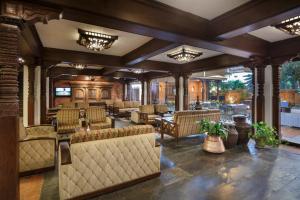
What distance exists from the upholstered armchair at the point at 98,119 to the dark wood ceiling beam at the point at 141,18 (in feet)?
12.0

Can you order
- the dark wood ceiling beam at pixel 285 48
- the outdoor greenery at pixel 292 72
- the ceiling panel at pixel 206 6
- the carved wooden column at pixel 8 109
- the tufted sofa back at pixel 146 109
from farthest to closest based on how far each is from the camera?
the outdoor greenery at pixel 292 72
the tufted sofa back at pixel 146 109
the dark wood ceiling beam at pixel 285 48
the ceiling panel at pixel 206 6
the carved wooden column at pixel 8 109

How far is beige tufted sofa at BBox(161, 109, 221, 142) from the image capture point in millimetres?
4895

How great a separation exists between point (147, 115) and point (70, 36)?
13.9 ft

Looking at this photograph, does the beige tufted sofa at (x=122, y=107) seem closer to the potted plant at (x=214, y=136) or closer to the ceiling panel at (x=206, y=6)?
the potted plant at (x=214, y=136)

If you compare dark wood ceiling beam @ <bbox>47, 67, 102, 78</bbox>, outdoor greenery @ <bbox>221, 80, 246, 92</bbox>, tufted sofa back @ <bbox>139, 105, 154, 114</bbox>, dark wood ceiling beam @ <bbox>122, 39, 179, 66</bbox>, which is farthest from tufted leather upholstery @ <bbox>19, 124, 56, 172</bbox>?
outdoor greenery @ <bbox>221, 80, 246, 92</bbox>

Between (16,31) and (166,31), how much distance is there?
183 centimetres

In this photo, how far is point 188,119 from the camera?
5020 millimetres

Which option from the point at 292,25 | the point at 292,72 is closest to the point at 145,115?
the point at 292,25

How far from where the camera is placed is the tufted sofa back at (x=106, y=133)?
7.54 feet

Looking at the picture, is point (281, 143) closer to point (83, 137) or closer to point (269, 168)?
point (269, 168)

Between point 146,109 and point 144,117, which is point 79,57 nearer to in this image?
point 144,117

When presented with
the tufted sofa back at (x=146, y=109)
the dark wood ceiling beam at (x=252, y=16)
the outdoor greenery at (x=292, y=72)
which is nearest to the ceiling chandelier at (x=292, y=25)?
the dark wood ceiling beam at (x=252, y=16)

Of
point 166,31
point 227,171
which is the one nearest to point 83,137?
point 166,31

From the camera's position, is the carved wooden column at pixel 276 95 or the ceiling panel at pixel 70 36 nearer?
the ceiling panel at pixel 70 36
